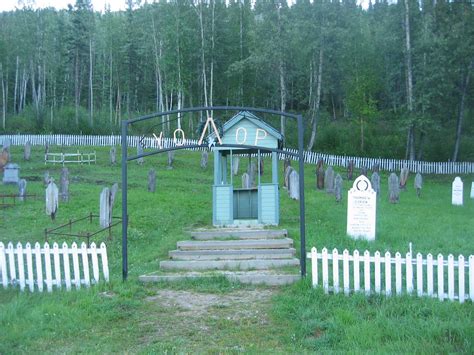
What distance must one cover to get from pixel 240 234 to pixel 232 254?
5.45 feet

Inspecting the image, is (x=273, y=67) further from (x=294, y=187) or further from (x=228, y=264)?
(x=228, y=264)

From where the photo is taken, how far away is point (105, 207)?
15172 mm

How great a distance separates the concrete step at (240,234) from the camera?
44.4ft

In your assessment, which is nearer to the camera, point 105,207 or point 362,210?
point 362,210

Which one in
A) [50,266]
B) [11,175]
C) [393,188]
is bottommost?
[50,266]

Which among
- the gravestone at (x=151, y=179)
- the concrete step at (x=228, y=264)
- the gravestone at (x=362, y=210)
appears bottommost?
the concrete step at (x=228, y=264)

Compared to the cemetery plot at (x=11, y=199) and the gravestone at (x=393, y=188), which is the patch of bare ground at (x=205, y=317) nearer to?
the cemetery plot at (x=11, y=199)

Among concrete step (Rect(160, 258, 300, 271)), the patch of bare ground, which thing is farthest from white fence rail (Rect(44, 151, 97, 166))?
the patch of bare ground

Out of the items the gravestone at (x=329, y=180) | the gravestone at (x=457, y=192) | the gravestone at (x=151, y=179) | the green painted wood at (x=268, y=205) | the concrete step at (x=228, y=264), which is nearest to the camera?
the concrete step at (x=228, y=264)

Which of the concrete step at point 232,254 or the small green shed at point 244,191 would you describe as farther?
the small green shed at point 244,191

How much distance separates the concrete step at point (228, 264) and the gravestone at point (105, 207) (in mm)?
4239

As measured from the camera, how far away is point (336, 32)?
126 ft

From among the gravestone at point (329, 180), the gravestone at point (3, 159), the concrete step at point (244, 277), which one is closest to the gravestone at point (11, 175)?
the gravestone at point (3, 159)

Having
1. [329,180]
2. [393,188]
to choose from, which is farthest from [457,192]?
[329,180]
